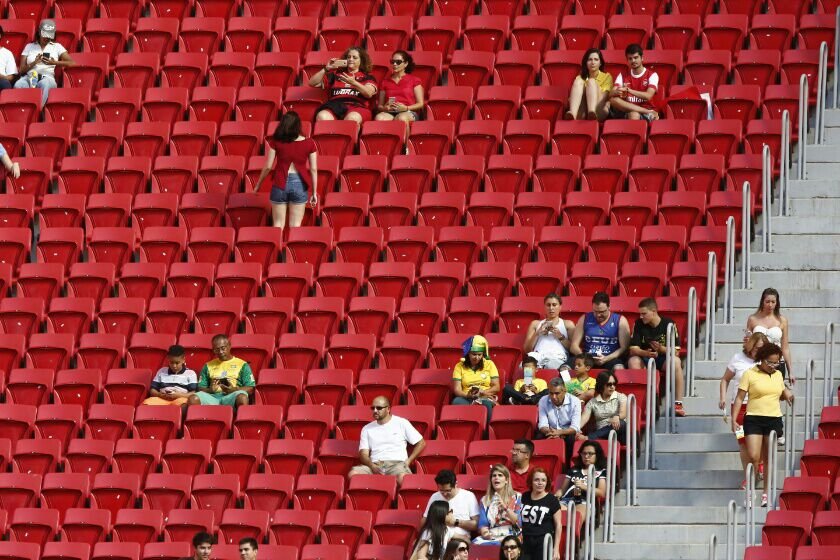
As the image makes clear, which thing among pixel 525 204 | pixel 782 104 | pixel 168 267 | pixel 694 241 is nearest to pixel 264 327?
pixel 168 267

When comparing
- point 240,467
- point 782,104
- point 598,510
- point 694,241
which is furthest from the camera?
point 782,104

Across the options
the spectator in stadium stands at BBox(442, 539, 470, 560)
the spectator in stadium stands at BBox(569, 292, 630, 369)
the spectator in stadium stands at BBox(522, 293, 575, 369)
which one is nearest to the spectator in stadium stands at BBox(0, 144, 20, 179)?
the spectator in stadium stands at BBox(522, 293, 575, 369)

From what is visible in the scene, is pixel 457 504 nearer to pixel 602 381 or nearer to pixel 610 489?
pixel 610 489

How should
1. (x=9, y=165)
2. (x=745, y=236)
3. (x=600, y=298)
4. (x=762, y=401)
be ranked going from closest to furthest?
(x=762, y=401) < (x=600, y=298) < (x=745, y=236) < (x=9, y=165)

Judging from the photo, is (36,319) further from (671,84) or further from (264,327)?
(671,84)

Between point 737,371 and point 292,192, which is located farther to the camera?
point 292,192

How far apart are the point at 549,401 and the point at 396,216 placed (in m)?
3.51

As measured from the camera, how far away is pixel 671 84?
21.4 meters

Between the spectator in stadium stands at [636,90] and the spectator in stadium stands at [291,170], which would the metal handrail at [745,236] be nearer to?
the spectator in stadium stands at [636,90]

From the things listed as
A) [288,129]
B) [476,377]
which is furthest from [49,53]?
[476,377]

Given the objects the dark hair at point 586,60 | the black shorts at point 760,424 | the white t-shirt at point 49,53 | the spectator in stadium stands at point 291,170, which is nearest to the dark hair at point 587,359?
the black shorts at point 760,424

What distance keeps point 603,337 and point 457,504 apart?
8.18ft

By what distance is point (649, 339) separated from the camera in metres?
18.1

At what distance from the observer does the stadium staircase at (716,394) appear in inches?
659
